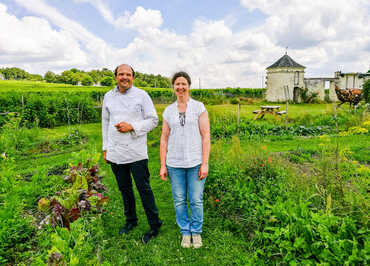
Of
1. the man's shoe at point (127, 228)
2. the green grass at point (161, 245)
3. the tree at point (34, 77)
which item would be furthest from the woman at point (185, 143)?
the tree at point (34, 77)

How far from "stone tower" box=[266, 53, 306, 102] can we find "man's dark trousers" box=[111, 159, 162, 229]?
27614 mm

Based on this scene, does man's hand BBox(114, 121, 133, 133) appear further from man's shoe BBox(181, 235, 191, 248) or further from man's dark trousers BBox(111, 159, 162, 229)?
man's shoe BBox(181, 235, 191, 248)

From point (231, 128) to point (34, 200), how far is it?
22.8 ft

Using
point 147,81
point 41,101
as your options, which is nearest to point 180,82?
point 41,101

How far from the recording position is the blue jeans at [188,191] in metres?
2.61

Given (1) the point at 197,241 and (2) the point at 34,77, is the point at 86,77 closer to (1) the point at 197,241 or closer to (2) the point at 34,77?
(2) the point at 34,77

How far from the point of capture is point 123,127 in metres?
2.61

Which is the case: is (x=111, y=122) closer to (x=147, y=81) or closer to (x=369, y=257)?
(x=369, y=257)

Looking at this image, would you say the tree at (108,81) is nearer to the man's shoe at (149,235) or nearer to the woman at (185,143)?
the man's shoe at (149,235)

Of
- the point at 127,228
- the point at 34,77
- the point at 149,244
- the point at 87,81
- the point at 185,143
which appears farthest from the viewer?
the point at 34,77

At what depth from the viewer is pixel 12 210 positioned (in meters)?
2.61

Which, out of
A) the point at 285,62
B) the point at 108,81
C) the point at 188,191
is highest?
the point at 108,81

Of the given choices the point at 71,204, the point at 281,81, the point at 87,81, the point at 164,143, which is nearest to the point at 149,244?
the point at 71,204

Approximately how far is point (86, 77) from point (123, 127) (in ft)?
249
